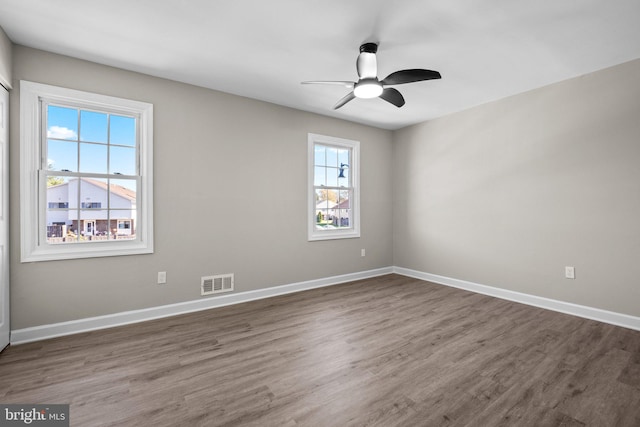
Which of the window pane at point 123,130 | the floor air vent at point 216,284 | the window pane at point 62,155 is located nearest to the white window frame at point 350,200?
the floor air vent at point 216,284

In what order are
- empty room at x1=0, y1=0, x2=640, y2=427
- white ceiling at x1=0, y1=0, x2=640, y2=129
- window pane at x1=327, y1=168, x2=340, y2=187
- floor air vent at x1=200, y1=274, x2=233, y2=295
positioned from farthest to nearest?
window pane at x1=327, y1=168, x2=340, y2=187 < floor air vent at x1=200, y1=274, x2=233, y2=295 < white ceiling at x1=0, y1=0, x2=640, y2=129 < empty room at x1=0, y1=0, x2=640, y2=427

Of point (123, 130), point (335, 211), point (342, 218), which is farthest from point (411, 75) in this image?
point (123, 130)

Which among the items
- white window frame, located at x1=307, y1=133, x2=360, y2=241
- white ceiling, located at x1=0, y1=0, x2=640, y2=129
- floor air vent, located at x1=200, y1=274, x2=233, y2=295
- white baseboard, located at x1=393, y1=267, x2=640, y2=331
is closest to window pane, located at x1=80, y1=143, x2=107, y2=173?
white ceiling, located at x1=0, y1=0, x2=640, y2=129

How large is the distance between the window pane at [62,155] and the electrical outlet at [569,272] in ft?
17.6

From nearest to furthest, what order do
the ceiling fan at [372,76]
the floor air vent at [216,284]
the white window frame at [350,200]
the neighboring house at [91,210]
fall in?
the ceiling fan at [372,76]
the neighboring house at [91,210]
the floor air vent at [216,284]
the white window frame at [350,200]

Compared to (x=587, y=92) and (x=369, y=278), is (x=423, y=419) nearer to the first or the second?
(x=369, y=278)

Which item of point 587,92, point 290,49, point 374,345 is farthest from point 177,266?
point 587,92

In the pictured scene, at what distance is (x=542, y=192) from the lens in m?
3.63

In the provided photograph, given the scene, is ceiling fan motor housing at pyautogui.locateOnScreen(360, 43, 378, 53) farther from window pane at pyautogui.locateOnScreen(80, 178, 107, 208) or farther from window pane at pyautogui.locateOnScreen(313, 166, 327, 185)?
window pane at pyautogui.locateOnScreen(80, 178, 107, 208)

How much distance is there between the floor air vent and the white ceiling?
90.7 inches

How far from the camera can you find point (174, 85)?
134 inches

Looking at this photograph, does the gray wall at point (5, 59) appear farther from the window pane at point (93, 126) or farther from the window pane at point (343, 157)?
the window pane at point (343, 157)

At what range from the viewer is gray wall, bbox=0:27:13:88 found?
239 cm

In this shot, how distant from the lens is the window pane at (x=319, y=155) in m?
4.69
